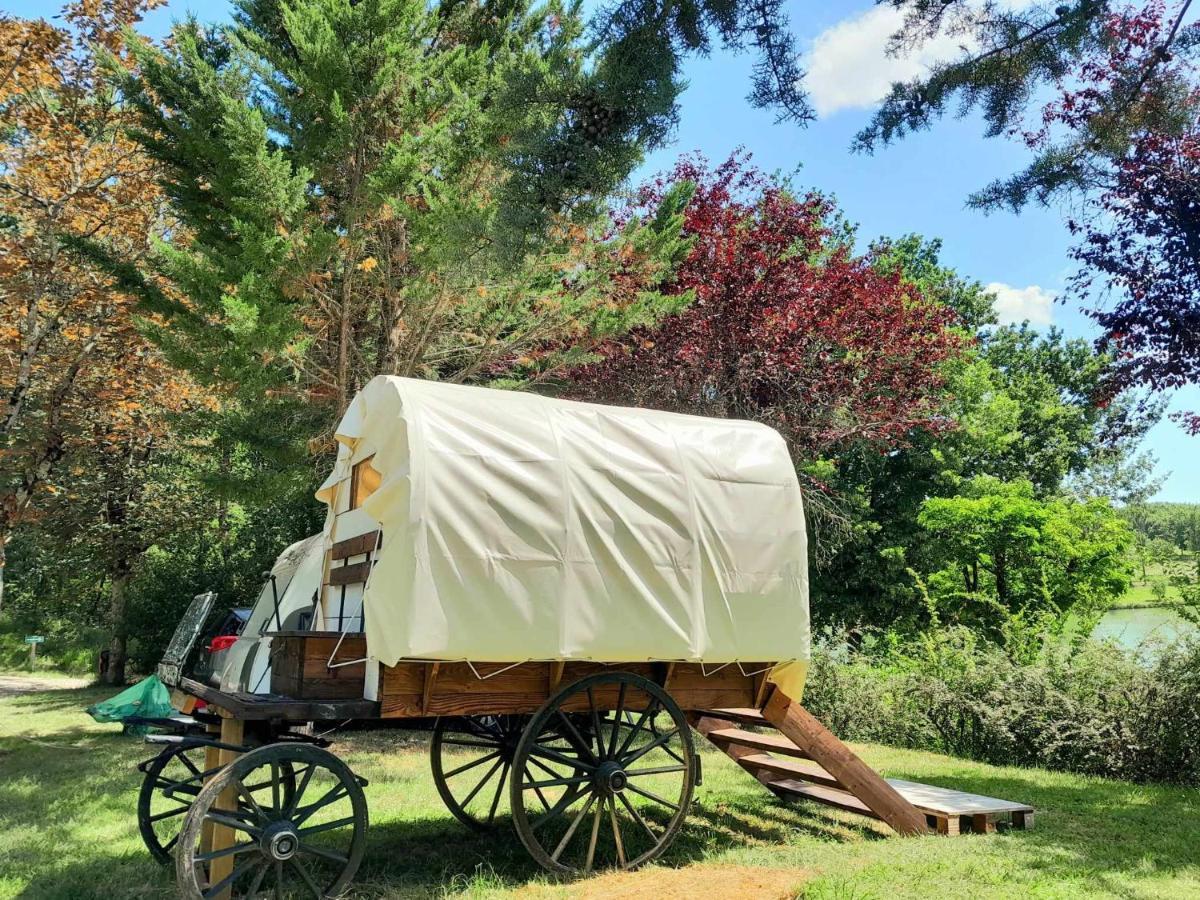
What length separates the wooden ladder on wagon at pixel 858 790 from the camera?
6348 millimetres

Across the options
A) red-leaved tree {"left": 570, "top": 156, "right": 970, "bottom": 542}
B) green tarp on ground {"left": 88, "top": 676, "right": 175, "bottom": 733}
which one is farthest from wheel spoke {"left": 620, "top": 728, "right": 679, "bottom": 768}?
green tarp on ground {"left": 88, "top": 676, "right": 175, "bottom": 733}

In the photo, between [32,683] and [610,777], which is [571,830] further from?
[32,683]

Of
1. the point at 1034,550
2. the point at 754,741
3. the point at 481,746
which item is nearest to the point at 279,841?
the point at 481,746

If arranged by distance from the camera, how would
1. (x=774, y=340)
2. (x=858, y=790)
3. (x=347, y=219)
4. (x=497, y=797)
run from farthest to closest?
(x=774, y=340) < (x=347, y=219) < (x=497, y=797) < (x=858, y=790)

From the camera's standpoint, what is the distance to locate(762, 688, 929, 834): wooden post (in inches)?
249

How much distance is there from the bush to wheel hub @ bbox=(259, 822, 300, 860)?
27.4ft

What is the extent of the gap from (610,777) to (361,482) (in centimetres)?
267

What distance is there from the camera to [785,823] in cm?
719

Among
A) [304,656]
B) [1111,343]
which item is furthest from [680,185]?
[304,656]

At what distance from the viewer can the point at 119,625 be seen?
682 inches

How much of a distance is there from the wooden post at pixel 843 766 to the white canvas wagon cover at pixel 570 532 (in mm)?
247

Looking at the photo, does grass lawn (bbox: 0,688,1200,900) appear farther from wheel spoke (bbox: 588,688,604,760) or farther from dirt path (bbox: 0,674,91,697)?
dirt path (bbox: 0,674,91,697)

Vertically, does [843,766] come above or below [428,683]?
below

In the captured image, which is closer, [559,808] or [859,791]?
[559,808]
